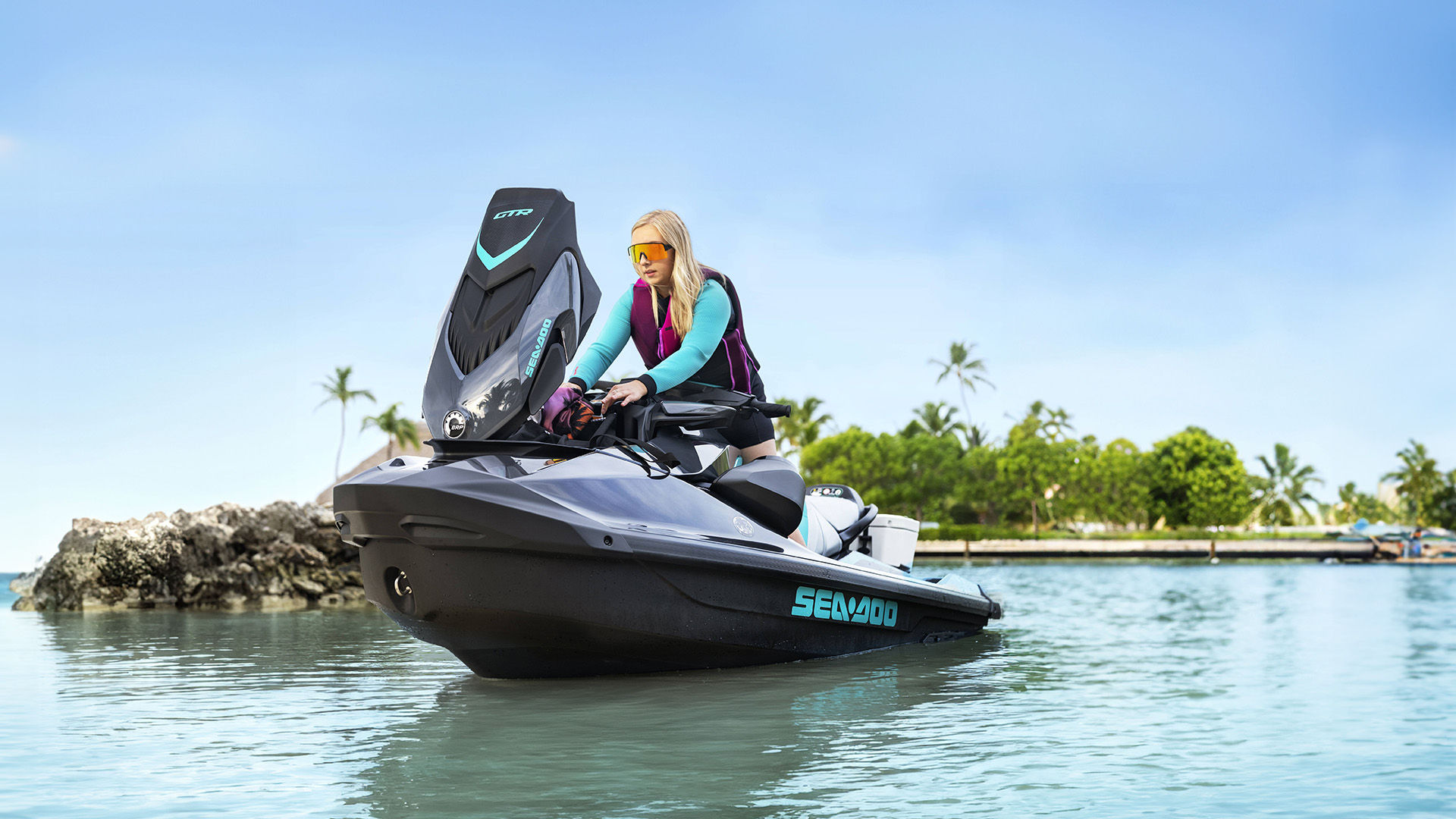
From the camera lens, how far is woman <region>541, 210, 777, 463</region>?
4898 mm

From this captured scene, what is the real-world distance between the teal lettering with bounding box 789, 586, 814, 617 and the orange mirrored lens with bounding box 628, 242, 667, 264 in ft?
5.43

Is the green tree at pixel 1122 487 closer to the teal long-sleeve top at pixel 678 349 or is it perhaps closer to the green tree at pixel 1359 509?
the green tree at pixel 1359 509

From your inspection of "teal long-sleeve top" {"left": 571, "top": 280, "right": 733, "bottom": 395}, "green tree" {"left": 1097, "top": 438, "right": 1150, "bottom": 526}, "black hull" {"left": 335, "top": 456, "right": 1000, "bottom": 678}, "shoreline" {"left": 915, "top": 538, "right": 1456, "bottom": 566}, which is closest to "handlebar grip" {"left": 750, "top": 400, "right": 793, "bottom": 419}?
"teal long-sleeve top" {"left": 571, "top": 280, "right": 733, "bottom": 395}

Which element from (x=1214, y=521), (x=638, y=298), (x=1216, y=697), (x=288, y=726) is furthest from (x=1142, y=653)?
(x=1214, y=521)

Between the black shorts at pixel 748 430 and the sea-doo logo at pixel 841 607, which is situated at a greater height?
the black shorts at pixel 748 430

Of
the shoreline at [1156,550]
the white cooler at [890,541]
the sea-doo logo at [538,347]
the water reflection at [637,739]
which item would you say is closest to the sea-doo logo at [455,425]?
the sea-doo logo at [538,347]

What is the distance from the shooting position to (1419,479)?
72.8m

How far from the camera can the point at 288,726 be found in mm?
3711

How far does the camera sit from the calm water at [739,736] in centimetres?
271

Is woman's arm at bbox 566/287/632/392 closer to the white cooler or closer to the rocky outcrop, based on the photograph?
the white cooler

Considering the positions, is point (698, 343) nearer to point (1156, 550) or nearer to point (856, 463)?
point (1156, 550)

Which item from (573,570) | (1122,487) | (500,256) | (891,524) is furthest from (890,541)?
(1122,487)

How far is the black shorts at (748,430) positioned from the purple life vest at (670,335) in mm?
159

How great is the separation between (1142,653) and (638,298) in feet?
12.1
